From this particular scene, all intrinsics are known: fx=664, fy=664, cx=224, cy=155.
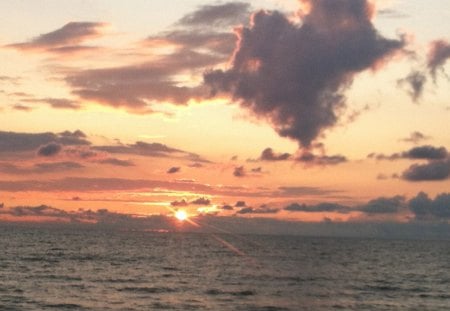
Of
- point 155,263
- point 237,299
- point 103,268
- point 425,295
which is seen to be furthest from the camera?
point 155,263

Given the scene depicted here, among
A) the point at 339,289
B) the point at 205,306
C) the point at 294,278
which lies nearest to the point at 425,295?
the point at 339,289

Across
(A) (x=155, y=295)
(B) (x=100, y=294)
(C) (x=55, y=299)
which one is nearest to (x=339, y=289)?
(A) (x=155, y=295)

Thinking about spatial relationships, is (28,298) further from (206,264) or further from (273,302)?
(206,264)

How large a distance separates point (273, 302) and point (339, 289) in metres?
18.9

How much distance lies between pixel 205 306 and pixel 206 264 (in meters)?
62.2

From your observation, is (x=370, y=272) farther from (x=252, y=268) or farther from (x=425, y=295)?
(x=425, y=295)

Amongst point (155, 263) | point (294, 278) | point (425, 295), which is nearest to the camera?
point (425, 295)

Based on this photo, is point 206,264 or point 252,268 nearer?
point 252,268

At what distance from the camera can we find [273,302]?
71875mm

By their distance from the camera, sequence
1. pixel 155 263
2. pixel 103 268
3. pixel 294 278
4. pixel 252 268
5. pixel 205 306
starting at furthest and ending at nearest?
pixel 155 263
pixel 252 268
pixel 103 268
pixel 294 278
pixel 205 306

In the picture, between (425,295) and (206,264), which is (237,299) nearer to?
(425,295)

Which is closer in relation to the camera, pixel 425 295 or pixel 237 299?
pixel 237 299

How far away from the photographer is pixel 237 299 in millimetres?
74375

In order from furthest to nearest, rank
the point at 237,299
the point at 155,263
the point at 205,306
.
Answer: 1. the point at 155,263
2. the point at 237,299
3. the point at 205,306
